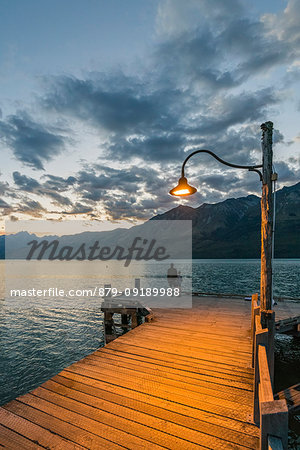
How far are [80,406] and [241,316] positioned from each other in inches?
322

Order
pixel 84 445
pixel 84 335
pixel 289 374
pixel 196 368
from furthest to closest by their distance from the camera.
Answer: pixel 84 335
pixel 289 374
pixel 196 368
pixel 84 445

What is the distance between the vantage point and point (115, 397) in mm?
4652

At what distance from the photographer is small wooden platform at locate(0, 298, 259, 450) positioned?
11.9 feet

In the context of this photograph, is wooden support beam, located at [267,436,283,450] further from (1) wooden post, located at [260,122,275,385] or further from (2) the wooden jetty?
(1) wooden post, located at [260,122,275,385]

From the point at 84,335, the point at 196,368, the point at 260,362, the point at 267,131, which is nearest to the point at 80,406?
the point at 196,368

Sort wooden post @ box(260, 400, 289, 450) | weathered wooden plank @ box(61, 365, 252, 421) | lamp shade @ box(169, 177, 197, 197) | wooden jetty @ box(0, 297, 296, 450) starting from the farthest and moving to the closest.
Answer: lamp shade @ box(169, 177, 197, 197), weathered wooden plank @ box(61, 365, 252, 421), wooden jetty @ box(0, 297, 296, 450), wooden post @ box(260, 400, 289, 450)

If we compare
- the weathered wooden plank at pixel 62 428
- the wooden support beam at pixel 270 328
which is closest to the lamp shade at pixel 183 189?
the wooden support beam at pixel 270 328

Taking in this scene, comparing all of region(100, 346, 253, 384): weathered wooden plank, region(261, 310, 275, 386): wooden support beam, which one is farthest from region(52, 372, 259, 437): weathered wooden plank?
region(100, 346, 253, 384): weathered wooden plank

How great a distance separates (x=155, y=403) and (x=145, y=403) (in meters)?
0.19

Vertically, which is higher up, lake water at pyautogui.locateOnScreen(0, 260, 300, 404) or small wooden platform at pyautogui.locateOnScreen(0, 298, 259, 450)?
small wooden platform at pyautogui.locateOnScreen(0, 298, 259, 450)

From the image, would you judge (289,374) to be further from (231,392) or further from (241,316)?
(231,392)

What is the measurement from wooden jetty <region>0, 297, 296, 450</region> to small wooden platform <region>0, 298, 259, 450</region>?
0.6 inches

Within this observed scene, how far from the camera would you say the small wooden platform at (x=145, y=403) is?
363cm

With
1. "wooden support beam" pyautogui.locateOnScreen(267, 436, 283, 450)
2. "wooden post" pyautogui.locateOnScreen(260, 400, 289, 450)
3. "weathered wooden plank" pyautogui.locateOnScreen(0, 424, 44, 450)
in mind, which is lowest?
"weathered wooden plank" pyautogui.locateOnScreen(0, 424, 44, 450)
